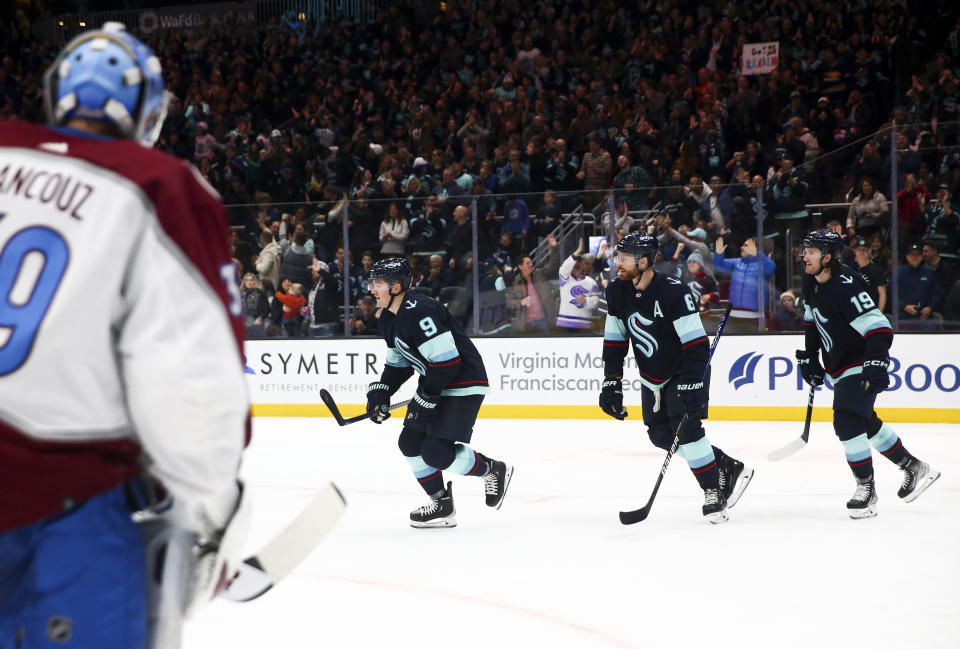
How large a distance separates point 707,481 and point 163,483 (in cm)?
398

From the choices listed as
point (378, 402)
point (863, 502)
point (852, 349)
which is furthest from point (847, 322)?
point (378, 402)

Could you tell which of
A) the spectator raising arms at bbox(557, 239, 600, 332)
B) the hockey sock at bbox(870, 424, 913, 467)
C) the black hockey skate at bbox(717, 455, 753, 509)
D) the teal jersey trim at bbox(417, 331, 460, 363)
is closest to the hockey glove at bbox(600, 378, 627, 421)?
the black hockey skate at bbox(717, 455, 753, 509)

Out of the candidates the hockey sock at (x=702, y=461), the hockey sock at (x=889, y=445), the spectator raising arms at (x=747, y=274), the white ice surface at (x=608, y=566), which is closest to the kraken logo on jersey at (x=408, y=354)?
the white ice surface at (x=608, y=566)

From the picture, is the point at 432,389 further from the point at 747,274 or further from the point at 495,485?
the point at 747,274

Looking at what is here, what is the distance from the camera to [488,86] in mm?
13391

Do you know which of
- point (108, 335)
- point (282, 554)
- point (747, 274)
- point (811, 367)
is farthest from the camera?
point (747, 274)

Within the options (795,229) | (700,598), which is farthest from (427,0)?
(700,598)

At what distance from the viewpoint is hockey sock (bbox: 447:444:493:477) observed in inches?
195

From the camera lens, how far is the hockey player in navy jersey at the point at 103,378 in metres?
1.20

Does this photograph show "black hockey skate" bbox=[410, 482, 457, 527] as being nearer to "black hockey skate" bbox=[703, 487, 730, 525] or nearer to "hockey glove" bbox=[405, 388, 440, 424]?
"hockey glove" bbox=[405, 388, 440, 424]

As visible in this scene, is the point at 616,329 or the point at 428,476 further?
the point at 616,329

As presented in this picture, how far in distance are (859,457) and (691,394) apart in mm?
918

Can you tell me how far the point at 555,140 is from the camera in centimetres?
1144

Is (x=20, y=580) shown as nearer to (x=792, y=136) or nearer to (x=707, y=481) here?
(x=707, y=481)
